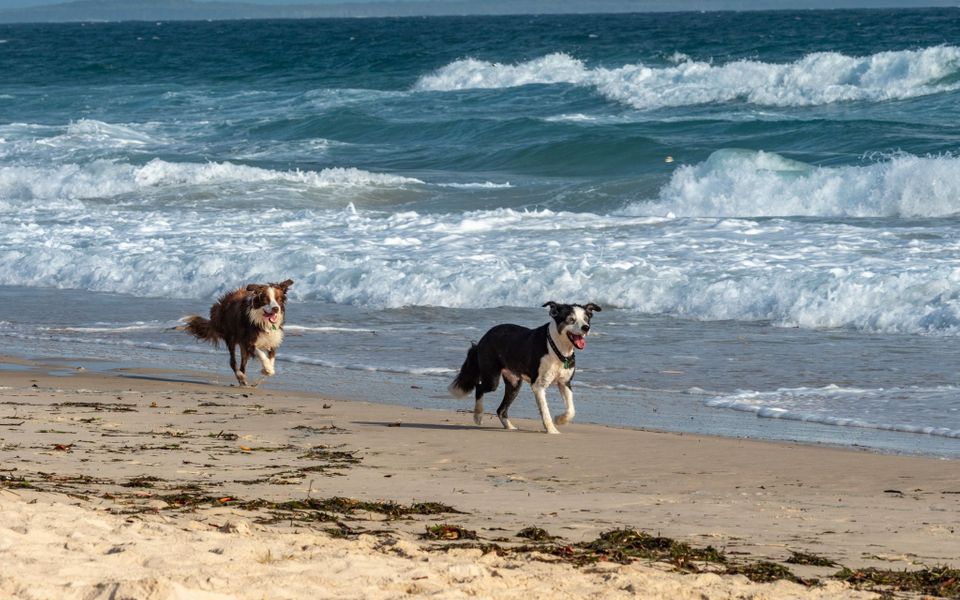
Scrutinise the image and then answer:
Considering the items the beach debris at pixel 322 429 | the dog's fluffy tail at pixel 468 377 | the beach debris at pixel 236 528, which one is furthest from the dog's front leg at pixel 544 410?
the beach debris at pixel 236 528

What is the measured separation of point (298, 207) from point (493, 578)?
18.5m

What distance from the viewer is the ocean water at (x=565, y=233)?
11039 mm

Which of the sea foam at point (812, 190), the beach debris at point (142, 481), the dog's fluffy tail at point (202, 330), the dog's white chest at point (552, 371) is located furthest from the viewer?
the sea foam at point (812, 190)

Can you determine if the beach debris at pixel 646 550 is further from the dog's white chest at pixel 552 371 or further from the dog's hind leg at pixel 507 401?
the dog's hind leg at pixel 507 401

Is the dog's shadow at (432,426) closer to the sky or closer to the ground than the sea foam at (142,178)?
closer to the ground

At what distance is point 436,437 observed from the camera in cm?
861

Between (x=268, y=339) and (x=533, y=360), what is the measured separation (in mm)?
2927

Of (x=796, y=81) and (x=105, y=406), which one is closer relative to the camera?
(x=105, y=406)

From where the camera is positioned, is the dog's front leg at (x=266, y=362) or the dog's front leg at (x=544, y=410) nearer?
the dog's front leg at (x=544, y=410)

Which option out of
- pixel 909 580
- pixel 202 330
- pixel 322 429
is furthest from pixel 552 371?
pixel 202 330

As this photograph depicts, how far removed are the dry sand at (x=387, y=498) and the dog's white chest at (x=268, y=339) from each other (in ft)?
2.85

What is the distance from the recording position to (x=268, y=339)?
439 inches

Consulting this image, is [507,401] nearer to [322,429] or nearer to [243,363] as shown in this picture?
[322,429]

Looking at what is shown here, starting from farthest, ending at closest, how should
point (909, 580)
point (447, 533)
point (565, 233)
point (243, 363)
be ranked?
1. point (565, 233)
2. point (243, 363)
3. point (447, 533)
4. point (909, 580)
